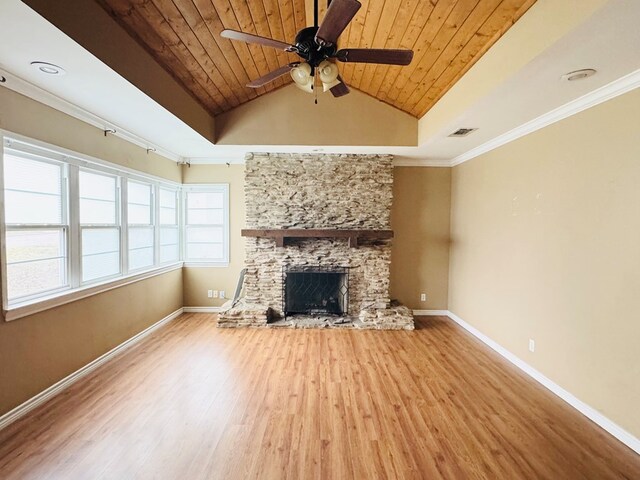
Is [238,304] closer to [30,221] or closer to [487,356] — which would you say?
[30,221]

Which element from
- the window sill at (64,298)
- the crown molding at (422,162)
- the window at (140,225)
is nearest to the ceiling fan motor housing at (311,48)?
the window sill at (64,298)

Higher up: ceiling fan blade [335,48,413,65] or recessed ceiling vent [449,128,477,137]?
ceiling fan blade [335,48,413,65]

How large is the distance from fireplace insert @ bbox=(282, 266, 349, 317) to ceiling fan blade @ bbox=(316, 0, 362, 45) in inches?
128

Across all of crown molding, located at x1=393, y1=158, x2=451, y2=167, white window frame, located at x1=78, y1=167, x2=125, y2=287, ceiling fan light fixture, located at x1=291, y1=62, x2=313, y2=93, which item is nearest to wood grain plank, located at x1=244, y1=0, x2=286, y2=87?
ceiling fan light fixture, located at x1=291, y1=62, x2=313, y2=93

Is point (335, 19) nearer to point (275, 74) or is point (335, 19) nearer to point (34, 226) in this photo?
point (275, 74)

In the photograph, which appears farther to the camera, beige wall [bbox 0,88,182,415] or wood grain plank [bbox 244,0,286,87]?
wood grain plank [bbox 244,0,286,87]

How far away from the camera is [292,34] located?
9.75 feet

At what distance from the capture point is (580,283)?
8.23ft

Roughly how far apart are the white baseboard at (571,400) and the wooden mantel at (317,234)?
1939 millimetres

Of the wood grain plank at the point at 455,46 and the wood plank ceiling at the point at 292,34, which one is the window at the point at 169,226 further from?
the wood grain plank at the point at 455,46

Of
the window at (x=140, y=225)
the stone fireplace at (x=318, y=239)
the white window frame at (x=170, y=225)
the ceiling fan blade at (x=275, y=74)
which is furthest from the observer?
the stone fireplace at (x=318, y=239)

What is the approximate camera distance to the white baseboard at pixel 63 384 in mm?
2234

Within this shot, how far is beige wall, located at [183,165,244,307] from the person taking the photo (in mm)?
4969

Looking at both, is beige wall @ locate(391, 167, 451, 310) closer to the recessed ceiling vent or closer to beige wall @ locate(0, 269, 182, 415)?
the recessed ceiling vent
